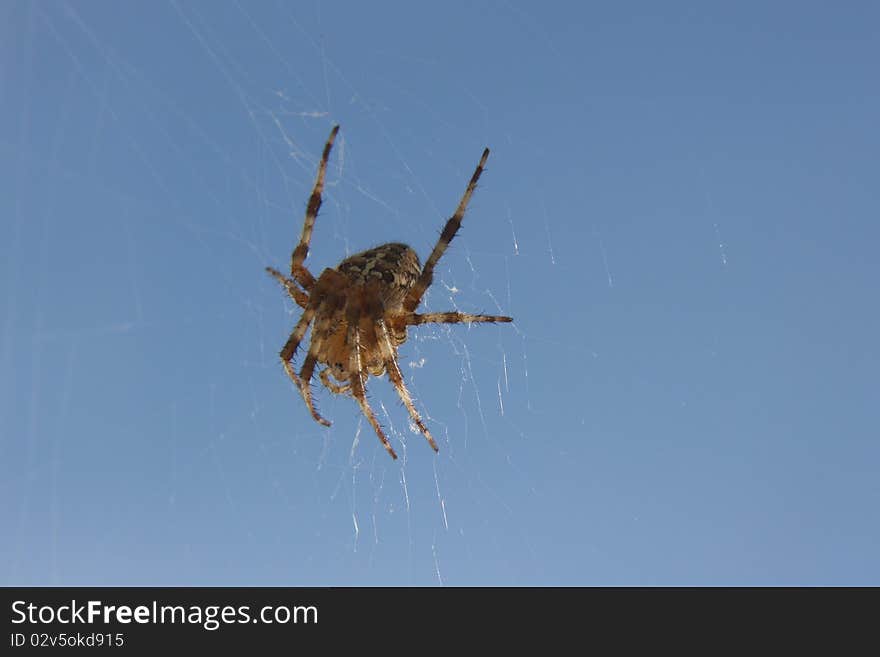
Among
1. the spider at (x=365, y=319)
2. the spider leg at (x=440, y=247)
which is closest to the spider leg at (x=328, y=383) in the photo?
the spider at (x=365, y=319)

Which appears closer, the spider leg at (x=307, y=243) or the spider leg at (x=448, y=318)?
the spider leg at (x=448, y=318)

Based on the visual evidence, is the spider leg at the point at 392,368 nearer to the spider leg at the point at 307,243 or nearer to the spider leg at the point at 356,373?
the spider leg at the point at 356,373

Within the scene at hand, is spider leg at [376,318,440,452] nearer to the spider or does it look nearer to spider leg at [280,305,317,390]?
the spider

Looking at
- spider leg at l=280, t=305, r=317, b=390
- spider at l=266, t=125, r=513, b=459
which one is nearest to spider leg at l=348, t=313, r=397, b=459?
spider at l=266, t=125, r=513, b=459

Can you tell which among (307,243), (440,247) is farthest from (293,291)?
(440,247)
